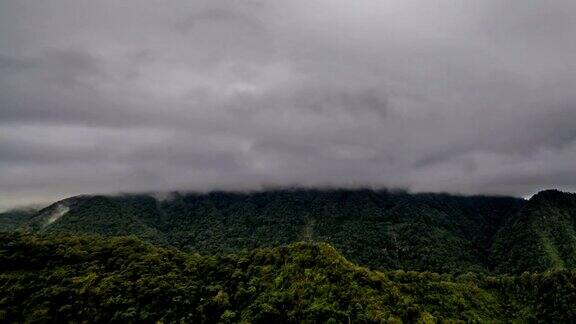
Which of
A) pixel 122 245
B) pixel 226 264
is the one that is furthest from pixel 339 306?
pixel 122 245

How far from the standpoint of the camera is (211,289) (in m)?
150

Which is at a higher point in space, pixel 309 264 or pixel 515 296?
pixel 309 264

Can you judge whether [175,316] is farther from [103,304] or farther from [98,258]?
[98,258]

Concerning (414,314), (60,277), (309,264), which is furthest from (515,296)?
(60,277)

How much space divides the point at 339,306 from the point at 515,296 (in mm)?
107723

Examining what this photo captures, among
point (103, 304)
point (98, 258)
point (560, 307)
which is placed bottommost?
point (560, 307)

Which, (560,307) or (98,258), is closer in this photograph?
(98,258)

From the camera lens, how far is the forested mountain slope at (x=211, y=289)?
448 ft

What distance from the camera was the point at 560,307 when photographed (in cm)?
18525

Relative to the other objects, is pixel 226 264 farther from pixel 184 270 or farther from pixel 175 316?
pixel 175 316

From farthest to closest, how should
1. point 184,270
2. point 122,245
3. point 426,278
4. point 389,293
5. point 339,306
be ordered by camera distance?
point 426,278 → point 122,245 → point 184,270 → point 389,293 → point 339,306

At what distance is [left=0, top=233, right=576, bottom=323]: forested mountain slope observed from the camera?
136 meters

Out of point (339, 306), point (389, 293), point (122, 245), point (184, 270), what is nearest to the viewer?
point (339, 306)

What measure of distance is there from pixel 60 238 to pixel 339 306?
120 m
